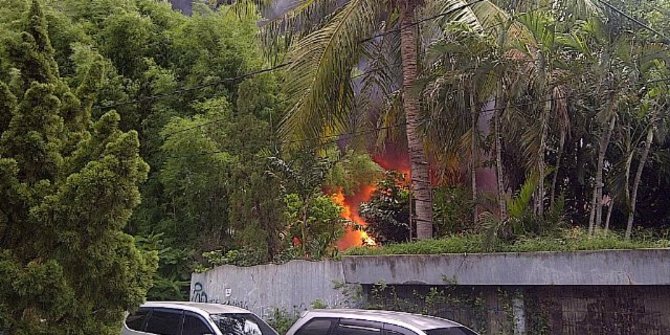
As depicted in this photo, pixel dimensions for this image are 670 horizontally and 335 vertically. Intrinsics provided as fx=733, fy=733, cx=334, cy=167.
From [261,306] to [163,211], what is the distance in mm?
4961

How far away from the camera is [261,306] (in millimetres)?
15594

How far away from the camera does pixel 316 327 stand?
30.9 feet

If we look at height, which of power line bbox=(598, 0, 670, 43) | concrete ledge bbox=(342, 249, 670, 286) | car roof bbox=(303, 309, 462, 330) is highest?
power line bbox=(598, 0, 670, 43)

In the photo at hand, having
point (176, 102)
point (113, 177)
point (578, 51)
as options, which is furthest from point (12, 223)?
point (176, 102)

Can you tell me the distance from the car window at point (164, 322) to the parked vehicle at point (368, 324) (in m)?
2.97

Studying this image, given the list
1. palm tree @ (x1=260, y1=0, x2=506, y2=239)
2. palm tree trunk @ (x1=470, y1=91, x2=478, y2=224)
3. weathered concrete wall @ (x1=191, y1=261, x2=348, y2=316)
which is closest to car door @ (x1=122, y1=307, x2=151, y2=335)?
weathered concrete wall @ (x1=191, y1=261, x2=348, y2=316)

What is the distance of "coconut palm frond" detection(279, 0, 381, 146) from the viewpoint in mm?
14375

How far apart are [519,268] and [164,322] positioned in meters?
5.73

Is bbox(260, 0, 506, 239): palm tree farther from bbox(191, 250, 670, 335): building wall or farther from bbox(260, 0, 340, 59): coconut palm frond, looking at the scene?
bbox(191, 250, 670, 335): building wall

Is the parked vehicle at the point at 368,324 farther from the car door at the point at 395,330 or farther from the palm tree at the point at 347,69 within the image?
the palm tree at the point at 347,69

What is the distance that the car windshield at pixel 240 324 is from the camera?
1155cm

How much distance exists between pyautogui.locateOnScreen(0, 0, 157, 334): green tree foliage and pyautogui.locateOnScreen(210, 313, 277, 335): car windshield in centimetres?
326

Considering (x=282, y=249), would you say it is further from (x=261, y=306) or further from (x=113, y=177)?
(x=113, y=177)

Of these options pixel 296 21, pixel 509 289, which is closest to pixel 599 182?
pixel 509 289
